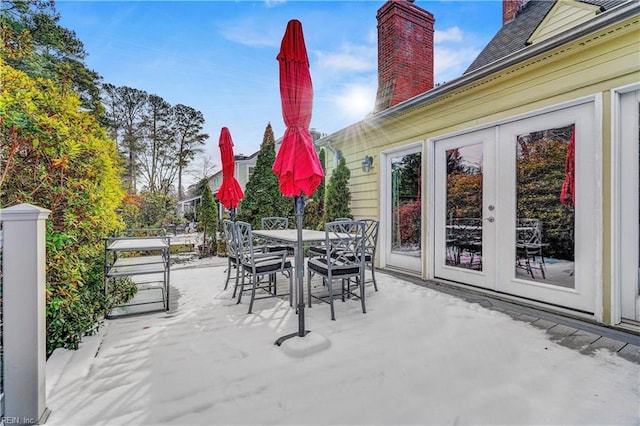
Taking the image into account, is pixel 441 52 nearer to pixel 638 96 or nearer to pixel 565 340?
pixel 638 96

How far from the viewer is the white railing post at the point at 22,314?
147cm

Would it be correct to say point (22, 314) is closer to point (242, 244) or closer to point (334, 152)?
point (242, 244)

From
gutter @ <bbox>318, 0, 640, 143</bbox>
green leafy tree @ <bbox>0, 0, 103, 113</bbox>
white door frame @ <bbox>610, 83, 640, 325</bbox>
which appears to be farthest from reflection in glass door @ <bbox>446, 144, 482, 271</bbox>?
green leafy tree @ <bbox>0, 0, 103, 113</bbox>

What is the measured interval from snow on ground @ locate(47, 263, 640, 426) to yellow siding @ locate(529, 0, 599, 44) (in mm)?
4504

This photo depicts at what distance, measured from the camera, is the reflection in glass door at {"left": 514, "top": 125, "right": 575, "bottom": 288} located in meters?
3.16

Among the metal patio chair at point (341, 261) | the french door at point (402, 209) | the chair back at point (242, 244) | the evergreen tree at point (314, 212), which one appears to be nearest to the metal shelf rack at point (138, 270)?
the chair back at point (242, 244)

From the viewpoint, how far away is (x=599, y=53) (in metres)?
2.87

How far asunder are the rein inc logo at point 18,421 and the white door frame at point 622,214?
174 inches

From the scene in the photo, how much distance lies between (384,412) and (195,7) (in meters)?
5.85

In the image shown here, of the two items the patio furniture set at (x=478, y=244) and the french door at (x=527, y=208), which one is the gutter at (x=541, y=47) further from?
the patio furniture set at (x=478, y=244)

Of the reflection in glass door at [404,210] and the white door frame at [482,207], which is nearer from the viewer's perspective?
the white door frame at [482,207]

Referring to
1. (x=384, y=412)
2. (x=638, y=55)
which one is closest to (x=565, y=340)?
(x=384, y=412)

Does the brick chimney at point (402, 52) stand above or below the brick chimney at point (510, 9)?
below

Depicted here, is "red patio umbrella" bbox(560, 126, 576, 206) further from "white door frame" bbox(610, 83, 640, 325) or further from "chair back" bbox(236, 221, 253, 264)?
"chair back" bbox(236, 221, 253, 264)
